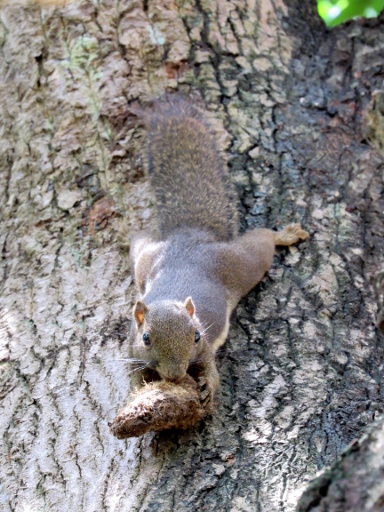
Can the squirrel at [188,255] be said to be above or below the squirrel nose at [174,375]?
above

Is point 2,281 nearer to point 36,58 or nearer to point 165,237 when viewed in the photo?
point 165,237

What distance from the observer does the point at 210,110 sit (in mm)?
4672

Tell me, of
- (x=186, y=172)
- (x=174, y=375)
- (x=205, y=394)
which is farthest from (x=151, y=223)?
(x=205, y=394)

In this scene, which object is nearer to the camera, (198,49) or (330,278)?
(330,278)

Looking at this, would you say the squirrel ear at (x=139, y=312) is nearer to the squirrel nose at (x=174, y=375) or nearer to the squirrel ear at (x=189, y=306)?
the squirrel ear at (x=189, y=306)

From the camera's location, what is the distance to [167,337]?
3441 mm

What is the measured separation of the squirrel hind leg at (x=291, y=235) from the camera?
3.98 metres

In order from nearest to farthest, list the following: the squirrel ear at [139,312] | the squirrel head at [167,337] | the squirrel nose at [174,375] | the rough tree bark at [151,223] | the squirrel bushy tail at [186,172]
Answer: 1. the rough tree bark at [151,223]
2. the squirrel nose at [174,375]
3. the squirrel head at [167,337]
4. the squirrel ear at [139,312]
5. the squirrel bushy tail at [186,172]

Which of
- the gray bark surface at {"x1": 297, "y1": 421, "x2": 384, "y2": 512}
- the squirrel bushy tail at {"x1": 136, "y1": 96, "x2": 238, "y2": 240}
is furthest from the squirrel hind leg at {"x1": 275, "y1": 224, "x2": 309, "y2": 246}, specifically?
the gray bark surface at {"x1": 297, "y1": 421, "x2": 384, "y2": 512}

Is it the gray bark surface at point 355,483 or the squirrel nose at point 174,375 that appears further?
the squirrel nose at point 174,375

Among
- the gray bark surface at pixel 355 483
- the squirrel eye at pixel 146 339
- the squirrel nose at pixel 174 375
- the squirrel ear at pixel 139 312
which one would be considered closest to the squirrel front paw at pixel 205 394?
the squirrel nose at pixel 174 375

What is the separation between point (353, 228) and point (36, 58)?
8.25ft

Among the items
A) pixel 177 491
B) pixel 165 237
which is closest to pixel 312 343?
pixel 177 491

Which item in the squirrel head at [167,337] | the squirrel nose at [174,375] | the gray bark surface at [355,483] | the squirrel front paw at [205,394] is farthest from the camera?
the squirrel head at [167,337]
